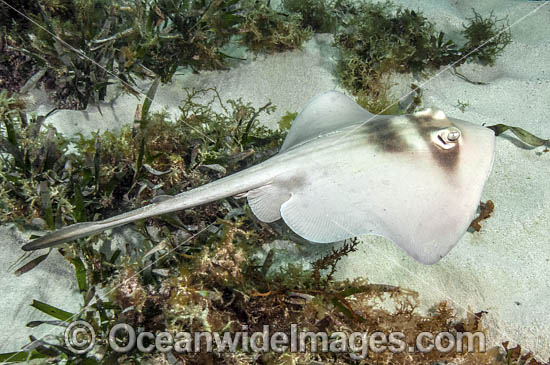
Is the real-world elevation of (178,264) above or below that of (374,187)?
below

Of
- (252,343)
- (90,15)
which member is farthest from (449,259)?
(90,15)

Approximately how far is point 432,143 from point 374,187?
504mm

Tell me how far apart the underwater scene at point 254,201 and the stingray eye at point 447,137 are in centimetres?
2

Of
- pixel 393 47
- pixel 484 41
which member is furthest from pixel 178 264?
pixel 484 41

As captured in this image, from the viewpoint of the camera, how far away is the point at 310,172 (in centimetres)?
226

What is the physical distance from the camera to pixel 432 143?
2152 millimetres

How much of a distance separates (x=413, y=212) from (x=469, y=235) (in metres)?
1.39

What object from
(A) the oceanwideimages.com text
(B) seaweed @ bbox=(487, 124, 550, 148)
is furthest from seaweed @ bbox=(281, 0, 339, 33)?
(A) the oceanwideimages.com text

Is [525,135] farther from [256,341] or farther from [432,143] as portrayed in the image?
[256,341]

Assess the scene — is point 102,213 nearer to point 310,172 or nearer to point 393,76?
point 310,172

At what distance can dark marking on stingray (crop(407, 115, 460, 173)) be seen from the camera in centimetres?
208

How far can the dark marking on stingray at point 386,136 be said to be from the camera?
2.19 metres

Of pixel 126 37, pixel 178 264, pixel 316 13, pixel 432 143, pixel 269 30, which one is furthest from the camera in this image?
pixel 316 13
